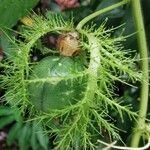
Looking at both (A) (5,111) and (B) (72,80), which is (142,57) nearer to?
(B) (72,80)

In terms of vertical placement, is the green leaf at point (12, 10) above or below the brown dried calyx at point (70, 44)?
above

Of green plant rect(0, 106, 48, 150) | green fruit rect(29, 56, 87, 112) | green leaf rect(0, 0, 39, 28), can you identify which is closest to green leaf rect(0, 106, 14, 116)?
green plant rect(0, 106, 48, 150)

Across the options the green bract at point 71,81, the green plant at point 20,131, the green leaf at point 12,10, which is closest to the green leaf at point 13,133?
the green plant at point 20,131

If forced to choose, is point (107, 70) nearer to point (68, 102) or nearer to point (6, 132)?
point (68, 102)

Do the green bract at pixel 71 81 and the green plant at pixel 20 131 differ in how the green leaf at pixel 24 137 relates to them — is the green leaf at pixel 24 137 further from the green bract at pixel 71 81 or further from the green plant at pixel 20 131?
the green bract at pixel 71 81

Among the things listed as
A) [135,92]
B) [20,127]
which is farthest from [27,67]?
[20,127]

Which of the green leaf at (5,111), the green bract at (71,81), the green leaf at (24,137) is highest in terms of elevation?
the green bract at (71,81)

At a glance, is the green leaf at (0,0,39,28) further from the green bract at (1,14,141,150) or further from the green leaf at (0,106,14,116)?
the green leaf at (0,106,14,116)

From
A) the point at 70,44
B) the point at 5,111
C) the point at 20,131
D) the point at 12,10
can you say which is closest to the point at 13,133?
the point at 20,131
